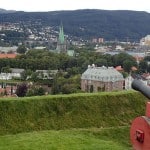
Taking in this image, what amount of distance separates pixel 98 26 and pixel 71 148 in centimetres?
16997

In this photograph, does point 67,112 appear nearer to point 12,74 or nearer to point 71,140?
point 71,140

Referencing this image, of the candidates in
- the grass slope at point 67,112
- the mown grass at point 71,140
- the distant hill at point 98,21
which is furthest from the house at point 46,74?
the distant hill at point 98,21

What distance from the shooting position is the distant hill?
17488cm

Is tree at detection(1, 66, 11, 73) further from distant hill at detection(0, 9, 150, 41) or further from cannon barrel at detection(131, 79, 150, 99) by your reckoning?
distant hill at detection(0, 9, 150, 41)

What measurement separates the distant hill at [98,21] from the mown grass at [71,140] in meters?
161

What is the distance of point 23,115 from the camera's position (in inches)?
392

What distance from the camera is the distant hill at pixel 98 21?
17488cm

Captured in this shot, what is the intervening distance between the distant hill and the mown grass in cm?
16078

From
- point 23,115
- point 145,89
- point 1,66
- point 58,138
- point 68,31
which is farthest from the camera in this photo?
point 68,31

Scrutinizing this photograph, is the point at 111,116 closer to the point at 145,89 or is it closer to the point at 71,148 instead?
the point at 71,148

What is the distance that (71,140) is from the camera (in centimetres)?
851

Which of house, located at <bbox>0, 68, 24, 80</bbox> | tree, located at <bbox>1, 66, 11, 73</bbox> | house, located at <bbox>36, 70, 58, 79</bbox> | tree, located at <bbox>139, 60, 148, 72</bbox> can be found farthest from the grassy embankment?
tree, located at <bbox>139, 60, 148, 72</bbox>

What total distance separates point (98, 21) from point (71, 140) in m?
171

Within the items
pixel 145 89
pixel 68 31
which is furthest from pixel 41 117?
pixel 68 31
